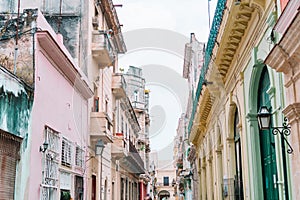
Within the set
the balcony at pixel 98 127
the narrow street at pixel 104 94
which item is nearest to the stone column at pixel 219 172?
the narrow street at pixel 104 94

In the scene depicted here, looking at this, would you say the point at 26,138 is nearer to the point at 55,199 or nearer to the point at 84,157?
the point at 55,199

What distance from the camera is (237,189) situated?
1238 centimetres

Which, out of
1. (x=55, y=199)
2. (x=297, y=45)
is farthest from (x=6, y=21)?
(x=297, y=45)

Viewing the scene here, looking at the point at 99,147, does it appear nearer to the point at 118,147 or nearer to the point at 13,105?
the point at 118,147

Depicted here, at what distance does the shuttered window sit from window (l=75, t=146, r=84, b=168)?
478 centimetres

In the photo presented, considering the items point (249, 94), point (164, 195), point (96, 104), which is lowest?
point (164, 195)

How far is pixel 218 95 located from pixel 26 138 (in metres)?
7.28

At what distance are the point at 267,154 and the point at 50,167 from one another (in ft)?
16.1

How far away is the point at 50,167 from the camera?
10.9m

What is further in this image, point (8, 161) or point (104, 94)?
point (104, 94)

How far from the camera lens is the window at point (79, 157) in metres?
13.8

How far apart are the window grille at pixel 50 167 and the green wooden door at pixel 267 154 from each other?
4735 mm

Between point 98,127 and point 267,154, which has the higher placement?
point 98,127

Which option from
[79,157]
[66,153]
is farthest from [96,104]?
[66,153]
